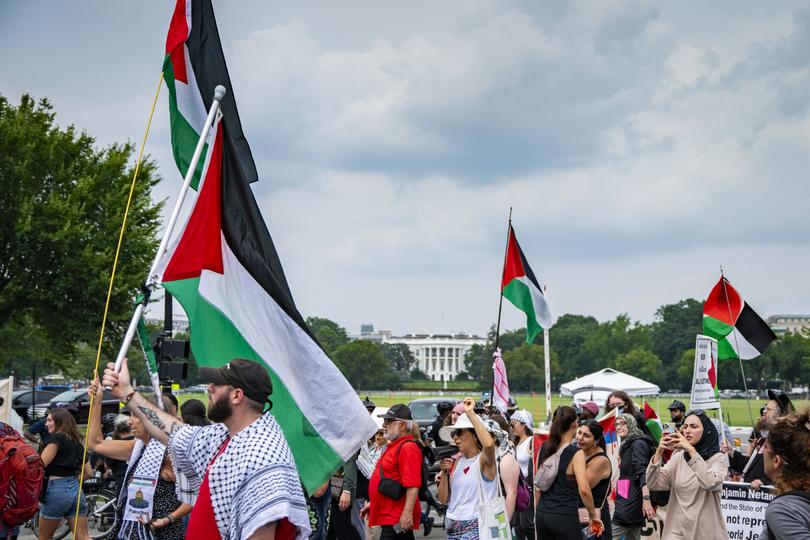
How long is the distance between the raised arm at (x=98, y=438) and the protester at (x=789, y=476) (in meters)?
3.44

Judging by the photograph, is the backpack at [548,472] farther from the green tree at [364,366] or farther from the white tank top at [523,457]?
the green tree at [364,366]

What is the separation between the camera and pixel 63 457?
960cm

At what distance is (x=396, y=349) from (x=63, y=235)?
161220 mm

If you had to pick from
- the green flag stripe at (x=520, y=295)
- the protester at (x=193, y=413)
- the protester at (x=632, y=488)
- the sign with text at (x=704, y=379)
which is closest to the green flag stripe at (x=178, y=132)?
the protester at (x=193, y=413)

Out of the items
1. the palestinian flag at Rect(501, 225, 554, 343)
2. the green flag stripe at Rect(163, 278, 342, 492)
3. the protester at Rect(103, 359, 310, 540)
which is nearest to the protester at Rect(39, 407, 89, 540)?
the green flag stripe at Rect(163, 278, 342, 492)

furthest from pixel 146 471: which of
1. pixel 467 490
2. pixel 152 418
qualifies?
pixel 467 490

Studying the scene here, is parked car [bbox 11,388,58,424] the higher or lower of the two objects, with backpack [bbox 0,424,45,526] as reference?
lower

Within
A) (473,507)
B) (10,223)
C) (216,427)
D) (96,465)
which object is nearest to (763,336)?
(473,507)

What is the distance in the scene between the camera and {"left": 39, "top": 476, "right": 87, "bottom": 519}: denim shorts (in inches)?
375

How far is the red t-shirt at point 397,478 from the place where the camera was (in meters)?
8.26

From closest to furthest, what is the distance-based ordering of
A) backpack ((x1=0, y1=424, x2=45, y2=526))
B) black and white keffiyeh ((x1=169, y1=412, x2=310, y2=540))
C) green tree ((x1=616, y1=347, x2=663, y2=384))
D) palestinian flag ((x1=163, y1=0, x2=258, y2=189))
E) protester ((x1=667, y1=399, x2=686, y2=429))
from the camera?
1. black and white keffiyeh ((x1=169, y1=412, x2=310, y2=540))
2. backpack ((x1=0, y1=424, x2=45, y2=526))
3. palestinian flag ((x1=163, y1=0, x2=258, y2=189))
4. protester ((x1=667, y1=399, x2=686, y2=429))
5. green tree ((x1=616, y1=347, x2=663, y2=384))

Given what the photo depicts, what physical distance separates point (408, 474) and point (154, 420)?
10.9ft

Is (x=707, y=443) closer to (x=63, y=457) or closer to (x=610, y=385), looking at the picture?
(x=63, y=457)

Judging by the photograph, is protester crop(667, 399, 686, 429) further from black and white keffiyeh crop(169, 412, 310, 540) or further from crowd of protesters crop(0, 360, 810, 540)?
black and white keffiyeh crop(169, 412, 310, 540)
